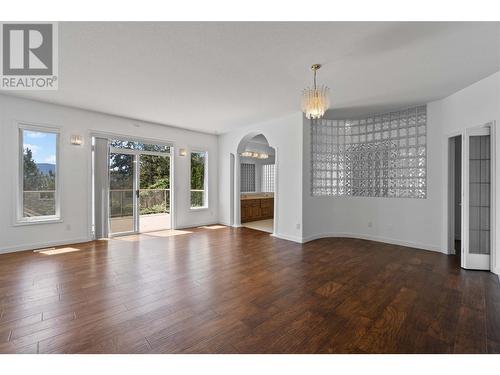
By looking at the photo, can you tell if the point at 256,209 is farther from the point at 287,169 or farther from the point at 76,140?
the point at 76,140

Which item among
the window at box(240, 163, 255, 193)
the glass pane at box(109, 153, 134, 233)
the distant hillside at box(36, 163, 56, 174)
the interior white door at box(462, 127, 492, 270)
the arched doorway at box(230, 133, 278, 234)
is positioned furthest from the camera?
the window at box(240, 163, 255, 193)

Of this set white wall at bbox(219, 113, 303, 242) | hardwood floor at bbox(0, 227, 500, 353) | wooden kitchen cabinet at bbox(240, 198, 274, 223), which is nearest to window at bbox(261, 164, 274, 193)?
wooden kitchen cabinet at bbox(240, 198, 274, 223)

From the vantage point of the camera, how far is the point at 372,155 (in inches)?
205

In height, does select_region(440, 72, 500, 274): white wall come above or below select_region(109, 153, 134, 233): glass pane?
above

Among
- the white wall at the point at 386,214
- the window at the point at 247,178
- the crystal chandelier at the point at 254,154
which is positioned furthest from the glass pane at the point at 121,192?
the window at the point at 247,178

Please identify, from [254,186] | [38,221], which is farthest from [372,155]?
[38,221]

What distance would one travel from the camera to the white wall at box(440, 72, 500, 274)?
10.5ft

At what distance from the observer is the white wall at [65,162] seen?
4133 mm

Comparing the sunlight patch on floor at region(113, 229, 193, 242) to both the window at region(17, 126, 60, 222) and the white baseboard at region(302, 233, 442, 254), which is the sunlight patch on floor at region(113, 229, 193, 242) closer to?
the window at region(17, 126, 60, 222)

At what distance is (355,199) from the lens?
17.8 ft

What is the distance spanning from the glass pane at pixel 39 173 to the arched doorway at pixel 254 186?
3.98 metres

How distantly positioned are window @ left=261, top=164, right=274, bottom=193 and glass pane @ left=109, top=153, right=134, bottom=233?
18.7 feet

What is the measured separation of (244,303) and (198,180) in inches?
195
